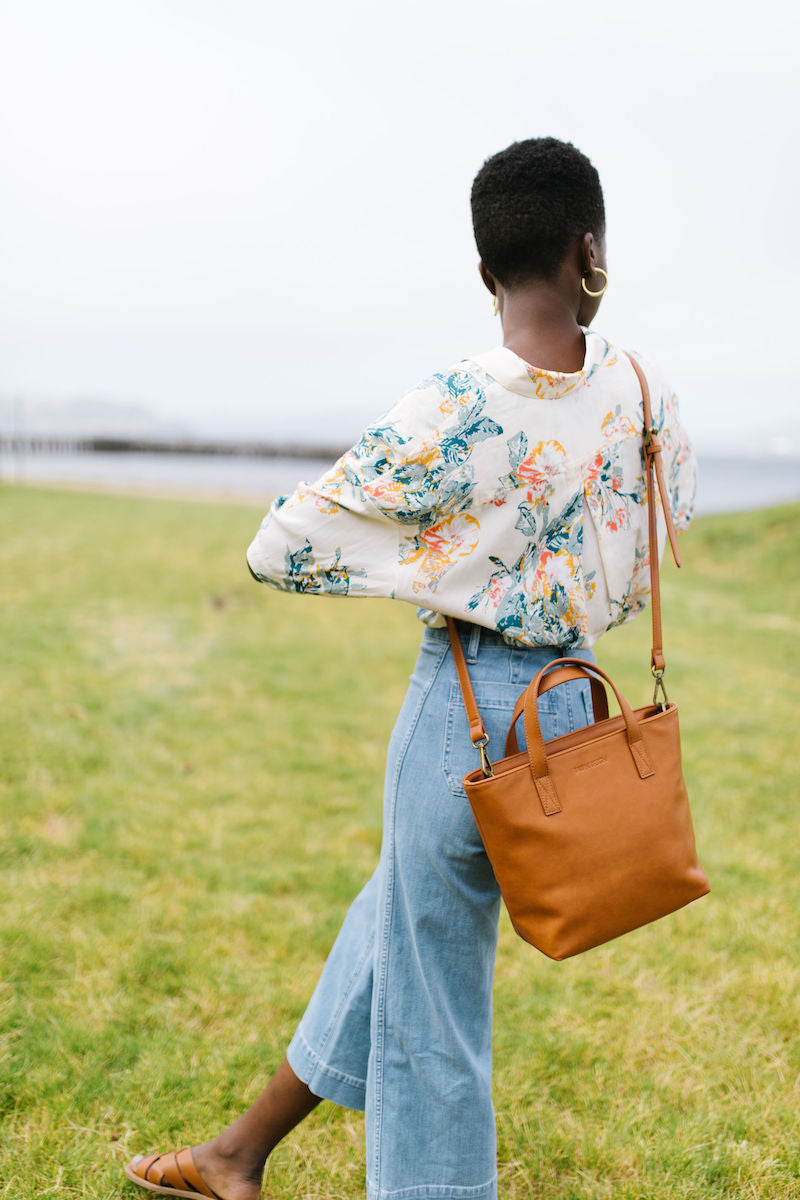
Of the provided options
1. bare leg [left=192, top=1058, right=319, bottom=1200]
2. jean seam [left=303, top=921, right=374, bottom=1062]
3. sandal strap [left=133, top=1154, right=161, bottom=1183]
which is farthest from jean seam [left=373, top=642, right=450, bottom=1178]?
sandal strap [left=133, top=1154, right=161, bottom=1183]

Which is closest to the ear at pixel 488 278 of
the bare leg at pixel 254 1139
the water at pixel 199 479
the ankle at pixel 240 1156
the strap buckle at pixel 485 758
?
the strap buckle at pixel 485 758

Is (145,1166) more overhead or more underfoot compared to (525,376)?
more underfoot

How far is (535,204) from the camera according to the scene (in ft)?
4.78

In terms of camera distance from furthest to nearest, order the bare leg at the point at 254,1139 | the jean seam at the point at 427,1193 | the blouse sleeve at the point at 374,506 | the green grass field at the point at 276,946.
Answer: the green grass field at the point at 276,946 → the bare leg at the point at 254,1139 → the jean seam at the point at 427,1193 → the blouse sleeve at the point at 374,506

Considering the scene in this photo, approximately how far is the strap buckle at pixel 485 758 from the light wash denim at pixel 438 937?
0.04m

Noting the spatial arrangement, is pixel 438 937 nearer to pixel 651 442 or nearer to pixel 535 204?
pixel 651 442

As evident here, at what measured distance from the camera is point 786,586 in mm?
12172

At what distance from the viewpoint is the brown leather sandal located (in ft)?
6.42

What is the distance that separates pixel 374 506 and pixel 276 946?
2.10m

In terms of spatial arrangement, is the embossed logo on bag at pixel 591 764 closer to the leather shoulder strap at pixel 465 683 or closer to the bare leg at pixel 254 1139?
the leather shoulder strap at pixel 465 683

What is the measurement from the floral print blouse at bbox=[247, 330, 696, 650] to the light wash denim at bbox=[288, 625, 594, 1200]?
11cm

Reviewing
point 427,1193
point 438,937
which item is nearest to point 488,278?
point 438,937

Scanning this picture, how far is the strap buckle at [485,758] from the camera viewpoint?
146 centimetres

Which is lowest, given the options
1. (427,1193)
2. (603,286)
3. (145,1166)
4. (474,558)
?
(145,1166)
